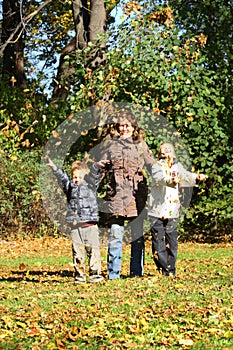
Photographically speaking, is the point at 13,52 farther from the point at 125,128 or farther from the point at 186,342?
the point at 186,342

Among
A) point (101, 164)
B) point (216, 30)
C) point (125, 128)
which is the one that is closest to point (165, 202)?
point (101, 164)

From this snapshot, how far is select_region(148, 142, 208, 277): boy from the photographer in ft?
25.4

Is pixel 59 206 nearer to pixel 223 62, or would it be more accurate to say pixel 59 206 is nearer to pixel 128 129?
pixel 223 62

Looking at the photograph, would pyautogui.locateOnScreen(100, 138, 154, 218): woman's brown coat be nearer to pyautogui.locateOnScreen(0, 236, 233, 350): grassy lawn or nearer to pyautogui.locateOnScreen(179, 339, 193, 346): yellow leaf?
pyautogui.locateOnScreen(0, 236, 233, 350): grassy lawn

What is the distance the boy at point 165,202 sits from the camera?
7.74 meters

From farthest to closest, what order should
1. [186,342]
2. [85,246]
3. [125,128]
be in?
1. [85,246]
2. [125,128]
3. [186,342]

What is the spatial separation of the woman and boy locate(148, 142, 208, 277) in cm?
14

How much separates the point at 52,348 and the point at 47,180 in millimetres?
8864

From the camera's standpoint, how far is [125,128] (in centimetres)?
771

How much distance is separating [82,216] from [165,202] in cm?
95

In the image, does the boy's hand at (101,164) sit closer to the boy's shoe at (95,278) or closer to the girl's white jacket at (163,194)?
the girl's white jacket at (163,194)

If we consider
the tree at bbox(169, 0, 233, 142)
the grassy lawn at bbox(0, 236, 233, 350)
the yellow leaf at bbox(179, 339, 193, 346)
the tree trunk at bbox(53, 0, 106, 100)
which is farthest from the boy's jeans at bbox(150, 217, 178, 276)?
the tree trunk at bbox(53, 0, 106, 100)

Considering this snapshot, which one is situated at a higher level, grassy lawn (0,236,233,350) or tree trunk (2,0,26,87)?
tree trunk (2,0,26,87)

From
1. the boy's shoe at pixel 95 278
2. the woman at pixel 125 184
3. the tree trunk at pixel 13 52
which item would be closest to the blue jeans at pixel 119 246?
the woman at pixel 125 184
